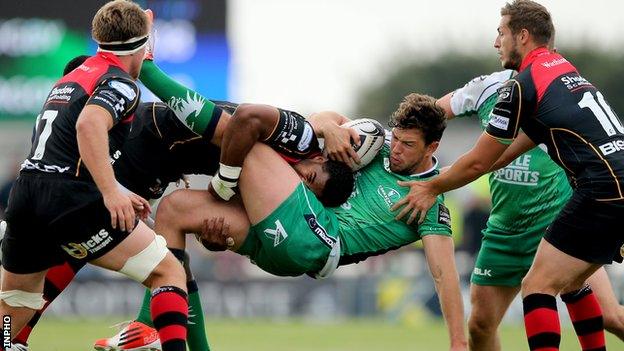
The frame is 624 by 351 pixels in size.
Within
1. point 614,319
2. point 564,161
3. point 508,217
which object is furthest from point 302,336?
point 564,161

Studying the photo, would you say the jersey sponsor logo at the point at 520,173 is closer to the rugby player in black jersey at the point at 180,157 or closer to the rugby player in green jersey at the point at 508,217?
the rugby player in green jersey at the point at 508,217

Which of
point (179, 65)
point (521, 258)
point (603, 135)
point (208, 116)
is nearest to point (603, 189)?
point (603, 135)

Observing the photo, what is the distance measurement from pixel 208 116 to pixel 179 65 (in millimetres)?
11756

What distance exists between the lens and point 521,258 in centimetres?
843

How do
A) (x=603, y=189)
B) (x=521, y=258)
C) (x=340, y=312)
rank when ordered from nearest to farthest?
(x=603, y=189) → (x=521, y=258) → (x=340, y=312)

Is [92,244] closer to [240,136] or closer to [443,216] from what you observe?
[240,136]

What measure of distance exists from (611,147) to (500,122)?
0.66 meters

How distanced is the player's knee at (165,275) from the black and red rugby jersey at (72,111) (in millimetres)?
664

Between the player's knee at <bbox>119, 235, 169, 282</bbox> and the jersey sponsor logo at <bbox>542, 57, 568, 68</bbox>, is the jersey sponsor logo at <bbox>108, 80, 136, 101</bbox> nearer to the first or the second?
the player's knee at <bbox>119, 235, 169, 282</bbox>

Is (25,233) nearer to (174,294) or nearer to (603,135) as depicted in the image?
(174,294)

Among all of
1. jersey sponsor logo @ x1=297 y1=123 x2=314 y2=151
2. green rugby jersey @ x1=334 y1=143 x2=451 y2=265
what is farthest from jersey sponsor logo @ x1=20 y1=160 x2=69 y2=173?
green rugby jersey @ x1=334 y1=143 x2=451 y2=265

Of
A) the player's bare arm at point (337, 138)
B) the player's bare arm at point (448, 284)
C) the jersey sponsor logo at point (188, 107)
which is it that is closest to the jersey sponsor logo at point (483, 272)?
the player's bare arm at point (448, 284)

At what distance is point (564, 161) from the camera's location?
7.11 meters

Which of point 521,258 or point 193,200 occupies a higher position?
point 193,200
